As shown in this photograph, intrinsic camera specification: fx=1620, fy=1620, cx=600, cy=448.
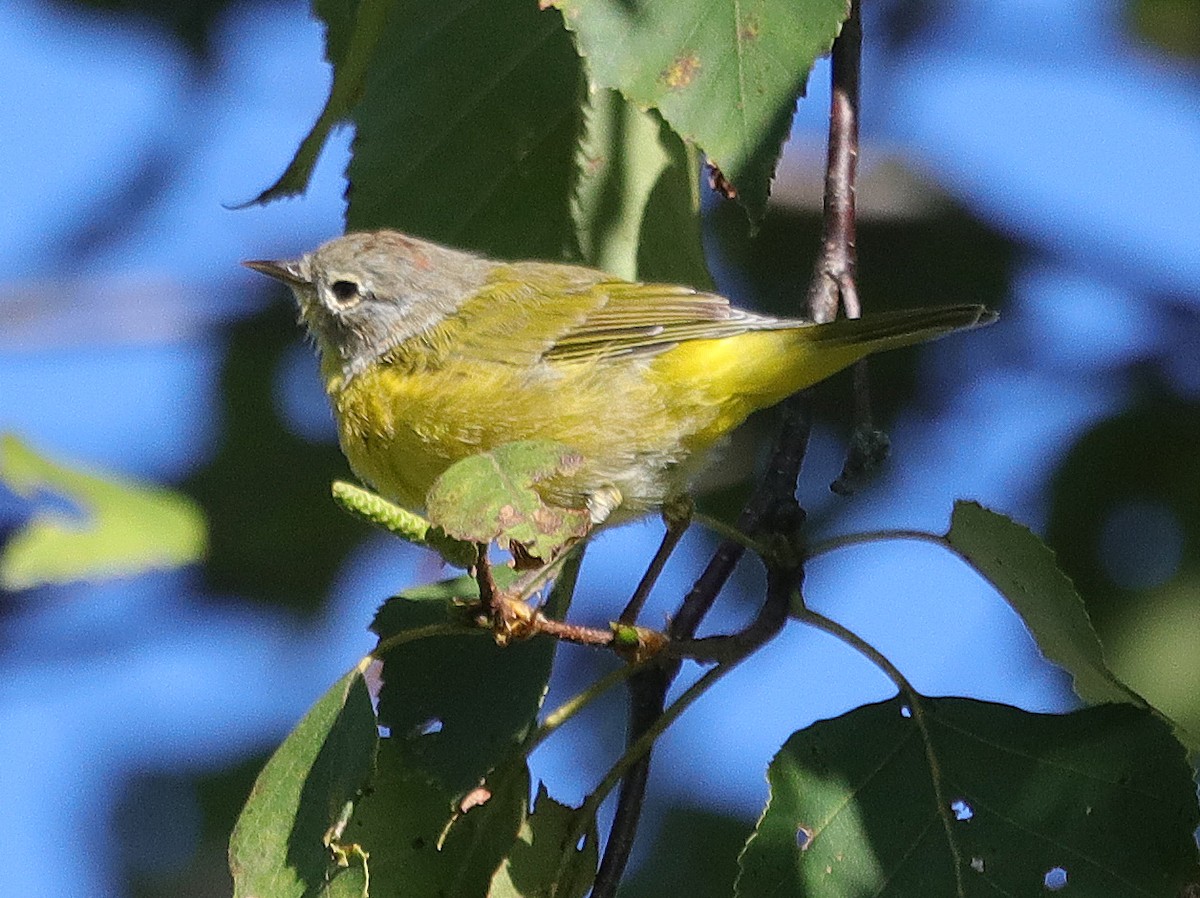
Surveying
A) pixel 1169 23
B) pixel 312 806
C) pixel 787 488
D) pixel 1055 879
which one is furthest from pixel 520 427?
pixel 1169 23

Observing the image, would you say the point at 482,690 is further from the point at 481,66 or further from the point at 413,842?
the point at 481,66

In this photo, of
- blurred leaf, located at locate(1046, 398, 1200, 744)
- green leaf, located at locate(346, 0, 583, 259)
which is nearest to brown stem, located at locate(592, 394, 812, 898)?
green leaf, located at locate(346, 0, 583, 259)

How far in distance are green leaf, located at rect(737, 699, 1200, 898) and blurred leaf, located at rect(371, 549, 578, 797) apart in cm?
41

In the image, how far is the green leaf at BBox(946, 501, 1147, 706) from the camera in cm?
229

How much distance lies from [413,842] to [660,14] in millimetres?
1258

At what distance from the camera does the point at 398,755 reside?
2.45m

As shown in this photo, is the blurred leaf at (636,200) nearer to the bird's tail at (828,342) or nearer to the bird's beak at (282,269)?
the bird's tail at (828,342)

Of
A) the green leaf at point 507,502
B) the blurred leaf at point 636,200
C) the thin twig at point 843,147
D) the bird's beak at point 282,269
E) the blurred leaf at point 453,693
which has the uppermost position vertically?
the thin twig at point 843,147

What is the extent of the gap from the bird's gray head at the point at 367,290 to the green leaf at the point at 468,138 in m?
0.47

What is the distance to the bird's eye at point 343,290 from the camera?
354cm

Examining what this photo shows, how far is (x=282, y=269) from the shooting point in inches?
137

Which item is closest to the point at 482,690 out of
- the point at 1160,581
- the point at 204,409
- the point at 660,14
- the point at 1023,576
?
the point at 1023,576

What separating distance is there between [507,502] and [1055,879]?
95 centimetres

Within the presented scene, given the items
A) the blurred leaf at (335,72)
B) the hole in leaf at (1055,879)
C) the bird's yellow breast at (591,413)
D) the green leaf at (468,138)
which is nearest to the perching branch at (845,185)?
the bird's yellow breast at (591,413)
